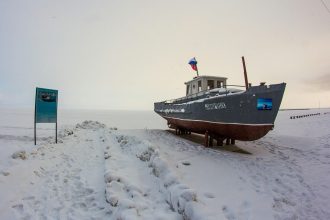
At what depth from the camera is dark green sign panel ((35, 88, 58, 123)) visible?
10.6 metres

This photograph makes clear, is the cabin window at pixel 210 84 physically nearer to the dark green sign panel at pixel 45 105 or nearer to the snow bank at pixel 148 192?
the snow bank at pixel 148 192

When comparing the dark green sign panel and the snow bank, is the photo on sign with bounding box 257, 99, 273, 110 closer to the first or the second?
the snow bank

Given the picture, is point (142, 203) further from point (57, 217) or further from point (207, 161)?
point (207, 161)

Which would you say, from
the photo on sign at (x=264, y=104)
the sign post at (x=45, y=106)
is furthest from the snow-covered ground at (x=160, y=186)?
the sign post at (x=45, y=106)

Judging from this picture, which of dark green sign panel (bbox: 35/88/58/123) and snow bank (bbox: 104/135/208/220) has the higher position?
dark green sign panel (bbox: 35/88/58/123)

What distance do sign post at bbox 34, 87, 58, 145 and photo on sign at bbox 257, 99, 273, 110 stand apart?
911cm

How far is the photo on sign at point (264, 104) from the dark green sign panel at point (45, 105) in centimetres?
911

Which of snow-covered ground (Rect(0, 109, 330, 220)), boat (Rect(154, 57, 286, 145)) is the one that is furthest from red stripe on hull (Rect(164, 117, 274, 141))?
snow-covered ground (Rect(0, 109, 330, 220))

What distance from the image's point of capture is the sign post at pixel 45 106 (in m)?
10.5

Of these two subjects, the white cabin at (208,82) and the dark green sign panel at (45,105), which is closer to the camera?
the dark green sign panel at (45,105)

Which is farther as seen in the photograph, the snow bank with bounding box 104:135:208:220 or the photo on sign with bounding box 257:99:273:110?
the photo on sign with bounding box 257:99:273:110

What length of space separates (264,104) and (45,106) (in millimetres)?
9476

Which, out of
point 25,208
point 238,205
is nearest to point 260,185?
point 238,205

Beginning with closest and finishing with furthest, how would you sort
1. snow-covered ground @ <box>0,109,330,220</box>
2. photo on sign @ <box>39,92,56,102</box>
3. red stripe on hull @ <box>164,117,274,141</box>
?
snow-covered ground @ <box>0,109,330,220</box> < red stripe on hull @ <box>164,117,274,141</box> < photo on sign @ <box>39,92,56,102</box>
